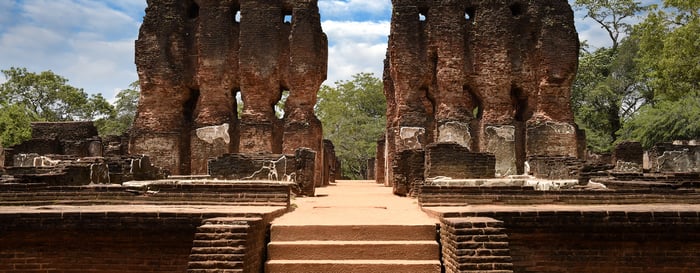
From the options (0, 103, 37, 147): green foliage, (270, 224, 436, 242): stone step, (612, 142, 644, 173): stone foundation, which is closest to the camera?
(270, 224, 436, 242): stone step

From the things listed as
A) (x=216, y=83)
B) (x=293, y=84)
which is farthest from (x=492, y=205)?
(x=216, y=83)

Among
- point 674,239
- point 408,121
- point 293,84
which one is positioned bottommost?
point 674,239

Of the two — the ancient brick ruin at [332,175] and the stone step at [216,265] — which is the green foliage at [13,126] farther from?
the stone step at [216,265]

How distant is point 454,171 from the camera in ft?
41.7

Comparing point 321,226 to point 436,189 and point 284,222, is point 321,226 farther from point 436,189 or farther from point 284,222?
point 436,189

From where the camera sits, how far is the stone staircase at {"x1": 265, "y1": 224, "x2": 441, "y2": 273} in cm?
560

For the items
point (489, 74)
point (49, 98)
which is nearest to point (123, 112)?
point (49, 98)

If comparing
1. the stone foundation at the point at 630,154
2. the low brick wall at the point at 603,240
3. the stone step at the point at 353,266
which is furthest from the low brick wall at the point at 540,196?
the stone foundation at the point at 630,154

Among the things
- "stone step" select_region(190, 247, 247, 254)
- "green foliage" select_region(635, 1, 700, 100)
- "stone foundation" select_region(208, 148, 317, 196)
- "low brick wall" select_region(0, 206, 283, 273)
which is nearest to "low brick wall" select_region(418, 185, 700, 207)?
"low brick wall" select_region(0, 206, 283, 273)

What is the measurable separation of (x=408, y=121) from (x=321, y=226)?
12.8 m

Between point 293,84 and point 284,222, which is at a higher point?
point 293,84

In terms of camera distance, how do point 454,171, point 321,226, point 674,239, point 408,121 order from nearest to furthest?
1. point 674,239
2. point 321,226
3. point 454,171
4. point 408,121

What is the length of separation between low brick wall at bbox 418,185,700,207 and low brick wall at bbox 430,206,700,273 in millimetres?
1941

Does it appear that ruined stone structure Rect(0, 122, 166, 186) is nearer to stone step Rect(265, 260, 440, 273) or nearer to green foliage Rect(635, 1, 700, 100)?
stone step Rect(265, 260, 440, 273)
